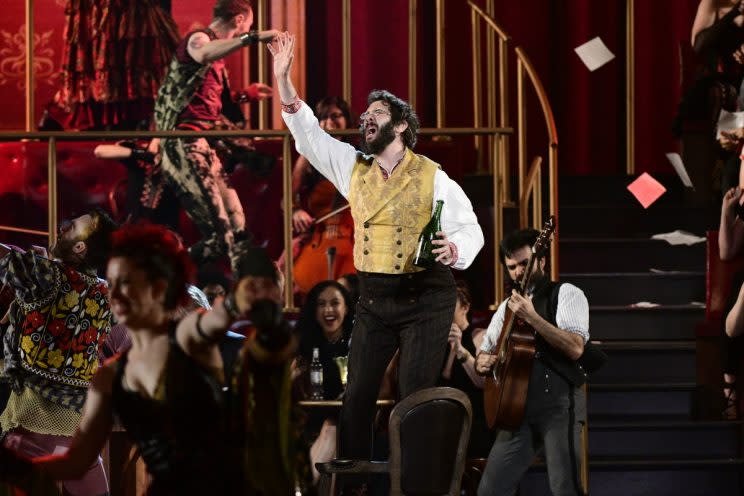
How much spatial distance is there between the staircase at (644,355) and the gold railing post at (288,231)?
1.44m

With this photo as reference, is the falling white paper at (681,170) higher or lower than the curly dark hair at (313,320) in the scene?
higher

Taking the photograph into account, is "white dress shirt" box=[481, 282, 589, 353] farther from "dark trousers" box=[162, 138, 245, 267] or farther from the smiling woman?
"dark trousers" box=[162, 138, 245, 267]

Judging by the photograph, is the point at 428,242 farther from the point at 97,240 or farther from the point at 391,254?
the point at 97,240

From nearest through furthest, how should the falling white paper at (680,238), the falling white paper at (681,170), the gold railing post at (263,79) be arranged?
the falling white paper at (680,238) → the falling white paper at (681,170) → the gold railing post at (263,79)

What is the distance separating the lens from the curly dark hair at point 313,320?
5.96m

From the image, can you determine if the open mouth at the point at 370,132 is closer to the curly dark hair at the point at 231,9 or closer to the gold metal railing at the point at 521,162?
the gold metal railing at the point at 521,162

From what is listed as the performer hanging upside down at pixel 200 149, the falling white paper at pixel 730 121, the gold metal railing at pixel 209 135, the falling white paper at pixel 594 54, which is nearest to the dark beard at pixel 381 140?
the gold metal railing at pixel 209 135

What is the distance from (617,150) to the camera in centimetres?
918

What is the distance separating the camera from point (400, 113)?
4242mm

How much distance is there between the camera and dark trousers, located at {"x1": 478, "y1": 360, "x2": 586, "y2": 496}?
5.08 m

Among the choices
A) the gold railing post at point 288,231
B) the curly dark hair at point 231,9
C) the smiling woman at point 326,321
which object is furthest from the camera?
the curly dark hair at point 231,9

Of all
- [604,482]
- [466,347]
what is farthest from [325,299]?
[604,482]

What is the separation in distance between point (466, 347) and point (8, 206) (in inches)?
104

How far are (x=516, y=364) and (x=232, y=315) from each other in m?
2.78
